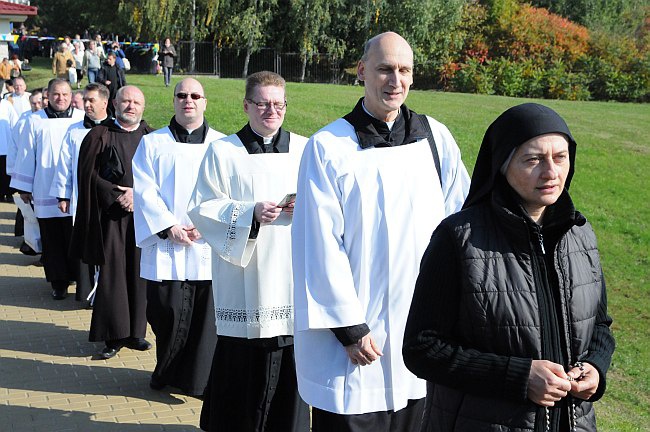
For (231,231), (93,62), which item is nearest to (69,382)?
(231,231)

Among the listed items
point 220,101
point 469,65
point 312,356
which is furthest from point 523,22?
point 312,356

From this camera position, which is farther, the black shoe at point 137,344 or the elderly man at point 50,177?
the elderly man at point 50,177

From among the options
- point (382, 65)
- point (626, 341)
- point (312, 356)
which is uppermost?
point (382, 65)

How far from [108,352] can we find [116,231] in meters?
1.15

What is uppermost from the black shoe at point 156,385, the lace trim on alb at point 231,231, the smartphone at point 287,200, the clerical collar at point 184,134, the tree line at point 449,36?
the tree line at point 449,36

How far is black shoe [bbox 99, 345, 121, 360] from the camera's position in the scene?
27.4ft

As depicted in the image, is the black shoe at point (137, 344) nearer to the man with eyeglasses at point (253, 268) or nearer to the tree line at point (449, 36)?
the man with eyeglasses at point (253, 268)

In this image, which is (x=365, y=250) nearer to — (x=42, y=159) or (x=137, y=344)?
(x=137, y=344)

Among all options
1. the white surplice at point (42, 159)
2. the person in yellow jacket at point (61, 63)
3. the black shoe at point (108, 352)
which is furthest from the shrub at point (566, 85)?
the black shoe at point (108, 352)

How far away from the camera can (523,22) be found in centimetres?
4328

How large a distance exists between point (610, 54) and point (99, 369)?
36605 millimetres

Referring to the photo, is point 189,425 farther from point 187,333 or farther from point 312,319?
point 312,319

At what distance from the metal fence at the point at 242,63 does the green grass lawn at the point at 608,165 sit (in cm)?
712

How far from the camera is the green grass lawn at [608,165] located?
8.76 metres
